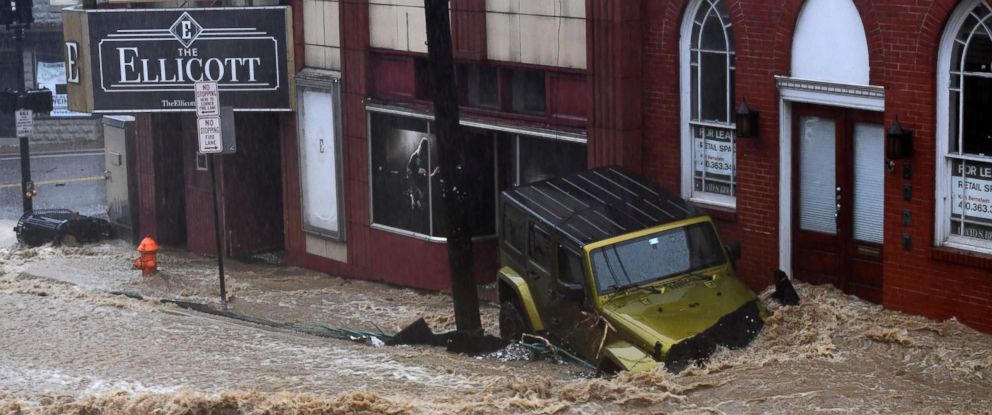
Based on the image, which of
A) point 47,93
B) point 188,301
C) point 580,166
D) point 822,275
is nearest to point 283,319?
point 188,301

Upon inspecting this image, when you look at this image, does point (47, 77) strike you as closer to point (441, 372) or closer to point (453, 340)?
point (453, 340)

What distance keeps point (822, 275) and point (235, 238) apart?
11.1 metres

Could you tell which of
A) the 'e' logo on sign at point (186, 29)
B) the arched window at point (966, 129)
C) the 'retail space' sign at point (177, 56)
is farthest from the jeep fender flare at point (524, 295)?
the 'e' logo on sign at point (186, 29)

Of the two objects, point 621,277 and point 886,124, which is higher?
point 886,124

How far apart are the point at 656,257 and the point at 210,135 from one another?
6.93 metres

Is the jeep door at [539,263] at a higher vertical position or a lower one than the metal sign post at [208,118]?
lower

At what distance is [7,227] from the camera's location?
1063 inches

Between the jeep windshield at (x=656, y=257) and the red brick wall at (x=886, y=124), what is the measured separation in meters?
1.93

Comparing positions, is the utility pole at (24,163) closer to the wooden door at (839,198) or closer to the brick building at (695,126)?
the brick building at (695,126)

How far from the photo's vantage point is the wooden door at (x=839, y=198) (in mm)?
14297

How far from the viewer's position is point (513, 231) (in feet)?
48.4

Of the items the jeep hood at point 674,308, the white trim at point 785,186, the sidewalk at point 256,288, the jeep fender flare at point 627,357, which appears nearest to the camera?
the jeep fender flare at point 627,357

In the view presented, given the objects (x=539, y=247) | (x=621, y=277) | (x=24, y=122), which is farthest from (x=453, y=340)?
(x=24, y=122)

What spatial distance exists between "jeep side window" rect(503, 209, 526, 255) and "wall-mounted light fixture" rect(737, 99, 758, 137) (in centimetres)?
258
